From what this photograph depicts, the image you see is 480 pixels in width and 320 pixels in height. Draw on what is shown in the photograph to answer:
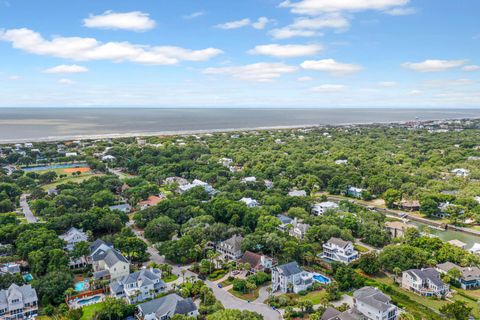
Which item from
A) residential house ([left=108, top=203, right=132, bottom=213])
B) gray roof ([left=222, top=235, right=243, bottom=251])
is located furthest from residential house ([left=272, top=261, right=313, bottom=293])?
residential house ([left=108, top=203, right=132, bottom=213])

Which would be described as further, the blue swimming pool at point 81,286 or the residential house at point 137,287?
the blue swimming pool at point 81,286

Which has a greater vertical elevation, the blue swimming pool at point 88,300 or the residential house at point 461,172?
the residential house at point 461,172

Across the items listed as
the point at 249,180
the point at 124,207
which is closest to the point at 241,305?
the point at 124,207

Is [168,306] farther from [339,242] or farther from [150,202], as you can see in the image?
[150,202]

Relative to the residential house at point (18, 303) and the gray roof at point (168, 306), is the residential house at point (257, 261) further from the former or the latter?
the residential house at point (18, 303)

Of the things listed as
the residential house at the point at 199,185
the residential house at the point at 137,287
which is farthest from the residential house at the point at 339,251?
the residential house at the point at 199,185

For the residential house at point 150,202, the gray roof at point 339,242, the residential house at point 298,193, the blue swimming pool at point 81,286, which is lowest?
the blue swimming pool at point 81,286

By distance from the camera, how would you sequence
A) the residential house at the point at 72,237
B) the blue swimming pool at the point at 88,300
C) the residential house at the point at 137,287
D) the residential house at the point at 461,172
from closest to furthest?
the blue swimming pool at the point at 88,300, the residential house at the point at 137,287, the residential house at the point at 72,237, the residential house at the point at 461,172
